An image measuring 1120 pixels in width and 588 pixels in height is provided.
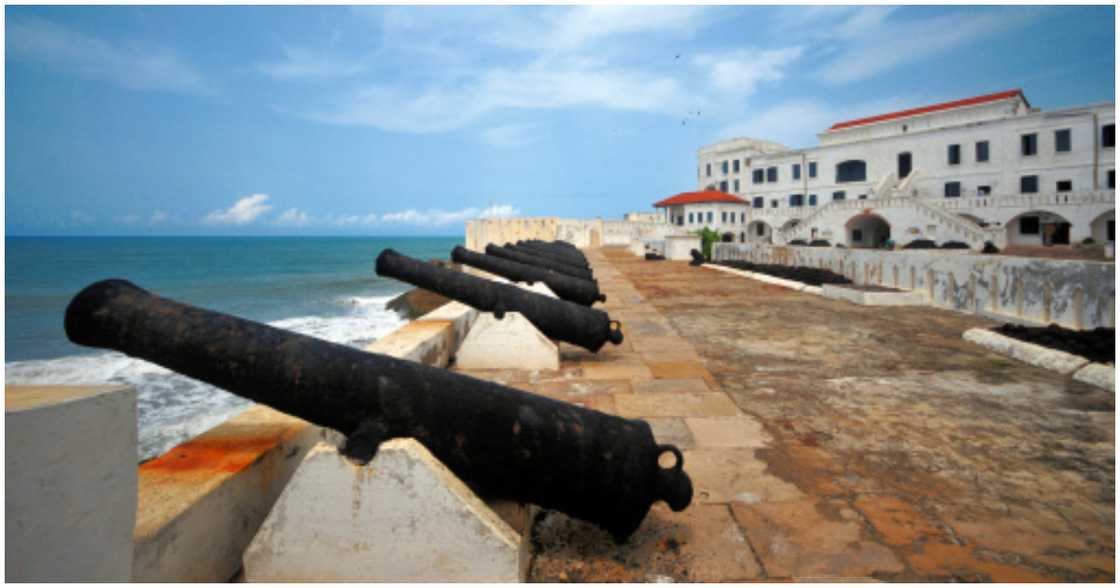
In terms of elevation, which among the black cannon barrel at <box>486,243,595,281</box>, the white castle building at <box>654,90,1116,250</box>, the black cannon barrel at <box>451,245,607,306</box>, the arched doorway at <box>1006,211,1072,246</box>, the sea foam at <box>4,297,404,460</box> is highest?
the white castle building at <box>654,90,1116,250</box>

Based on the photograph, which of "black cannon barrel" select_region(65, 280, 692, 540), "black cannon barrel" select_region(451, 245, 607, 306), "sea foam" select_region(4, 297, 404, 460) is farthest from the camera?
"sea foam" select_region(4, 297, 404, 460)

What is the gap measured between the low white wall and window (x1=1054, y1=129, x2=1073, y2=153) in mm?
29299

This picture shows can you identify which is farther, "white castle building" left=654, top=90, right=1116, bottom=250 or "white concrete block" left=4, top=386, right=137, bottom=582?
"white castle building" left=654, top=90, right=1116, bottom=250

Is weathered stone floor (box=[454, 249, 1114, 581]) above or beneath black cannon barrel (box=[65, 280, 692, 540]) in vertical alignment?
beneath

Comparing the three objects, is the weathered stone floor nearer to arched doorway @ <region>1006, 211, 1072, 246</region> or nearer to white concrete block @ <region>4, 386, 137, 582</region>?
white concrete block @ <region>4, 386, 137, 582</region>

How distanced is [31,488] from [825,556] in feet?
8.28

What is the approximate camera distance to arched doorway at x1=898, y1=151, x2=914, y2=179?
40.9m

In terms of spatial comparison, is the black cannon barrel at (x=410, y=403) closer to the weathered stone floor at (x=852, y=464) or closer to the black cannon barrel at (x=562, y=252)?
the weathered stone floor at (x=852, y=464)

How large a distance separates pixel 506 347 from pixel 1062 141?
40837 mm

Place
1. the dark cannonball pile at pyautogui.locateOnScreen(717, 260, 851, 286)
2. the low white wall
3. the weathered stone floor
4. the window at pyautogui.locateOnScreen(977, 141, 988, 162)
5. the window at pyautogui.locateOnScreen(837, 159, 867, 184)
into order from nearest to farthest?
the weathered stone floor, the low white wall, the dark cannonball pile at pyautogui.locateOnScreen(717, 260, 851, 286), the window at pyautogui.locateOnScreen(977, 141, 988, 162), the window at pyautogui.locateOnScreen(837, 159, 867, 184)

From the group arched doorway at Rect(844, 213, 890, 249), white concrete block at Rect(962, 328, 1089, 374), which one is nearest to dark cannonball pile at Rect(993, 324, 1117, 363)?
white concrete block at Rect(962, 328, 1089, 374)

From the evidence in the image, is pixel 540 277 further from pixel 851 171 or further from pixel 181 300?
pixel 851 171

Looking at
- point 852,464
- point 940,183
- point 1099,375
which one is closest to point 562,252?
point 1099,375

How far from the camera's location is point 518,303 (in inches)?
219
